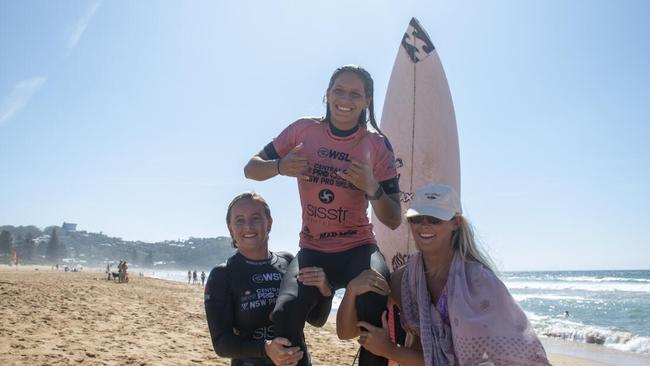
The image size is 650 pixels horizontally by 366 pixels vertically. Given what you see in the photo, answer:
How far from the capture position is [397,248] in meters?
4.53

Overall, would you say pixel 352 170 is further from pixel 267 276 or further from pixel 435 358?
pixel 435 358

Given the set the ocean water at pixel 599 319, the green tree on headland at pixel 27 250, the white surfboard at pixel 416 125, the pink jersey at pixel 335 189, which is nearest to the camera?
the pink jersey at pixel 335 189

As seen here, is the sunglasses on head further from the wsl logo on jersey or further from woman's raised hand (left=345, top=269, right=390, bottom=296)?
the wsl logo on jersey

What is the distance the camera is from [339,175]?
242 centimetres

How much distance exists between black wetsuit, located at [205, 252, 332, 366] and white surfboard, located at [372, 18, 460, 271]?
91.2 inches

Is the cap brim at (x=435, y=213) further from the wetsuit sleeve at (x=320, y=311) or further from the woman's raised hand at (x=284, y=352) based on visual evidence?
the woman's raised hand at (x=284, y=352)

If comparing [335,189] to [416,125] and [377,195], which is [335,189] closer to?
[377,195]

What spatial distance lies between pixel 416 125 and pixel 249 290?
3.29 meters

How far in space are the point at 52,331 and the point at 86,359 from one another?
6.12 ft

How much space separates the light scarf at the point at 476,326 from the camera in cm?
174

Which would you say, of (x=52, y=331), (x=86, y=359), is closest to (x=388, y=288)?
(x=86, y=359)

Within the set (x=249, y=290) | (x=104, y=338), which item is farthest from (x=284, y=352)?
(x=104, y=338)

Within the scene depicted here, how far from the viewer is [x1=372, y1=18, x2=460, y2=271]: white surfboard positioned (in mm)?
4742

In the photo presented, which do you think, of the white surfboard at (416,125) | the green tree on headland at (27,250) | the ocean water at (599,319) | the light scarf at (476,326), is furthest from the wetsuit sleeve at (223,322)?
the green tree on headland at (27,250)
